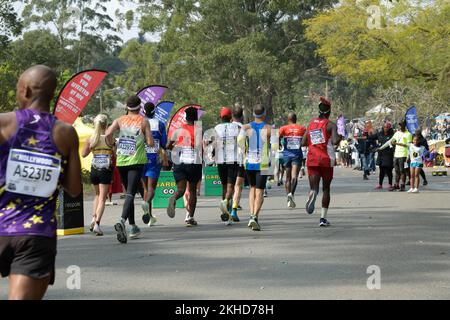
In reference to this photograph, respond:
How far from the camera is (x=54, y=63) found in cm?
5891

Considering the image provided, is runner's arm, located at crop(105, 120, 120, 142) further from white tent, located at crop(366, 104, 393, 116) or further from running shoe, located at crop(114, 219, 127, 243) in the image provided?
white tent, located at crop(366, 104, 393, 116)

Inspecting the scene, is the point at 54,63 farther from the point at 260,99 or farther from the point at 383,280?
the point at 383,280

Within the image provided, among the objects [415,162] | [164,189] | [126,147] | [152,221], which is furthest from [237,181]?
[415,162]

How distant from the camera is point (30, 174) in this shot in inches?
209

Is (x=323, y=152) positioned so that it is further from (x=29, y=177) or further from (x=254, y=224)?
(x=29, y=177)

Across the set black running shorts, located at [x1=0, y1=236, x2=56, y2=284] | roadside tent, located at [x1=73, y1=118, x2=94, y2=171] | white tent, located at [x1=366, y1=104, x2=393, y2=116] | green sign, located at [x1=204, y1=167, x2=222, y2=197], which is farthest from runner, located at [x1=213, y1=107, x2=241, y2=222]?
white tent, located at [x1=366, y1=104, x2=393, y2=116]

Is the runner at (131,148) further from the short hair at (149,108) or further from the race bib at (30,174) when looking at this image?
the race bib at (30,174)

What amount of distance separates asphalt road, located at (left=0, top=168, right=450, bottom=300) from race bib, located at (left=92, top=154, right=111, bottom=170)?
0.99 meters

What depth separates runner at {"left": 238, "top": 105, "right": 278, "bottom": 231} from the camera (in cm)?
1394

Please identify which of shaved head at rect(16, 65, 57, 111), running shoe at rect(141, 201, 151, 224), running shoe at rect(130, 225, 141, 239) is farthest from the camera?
running shoe at rect(141, 201, 151, 224)

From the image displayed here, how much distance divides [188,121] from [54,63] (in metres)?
45.4

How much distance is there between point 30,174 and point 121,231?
23.1 ft
